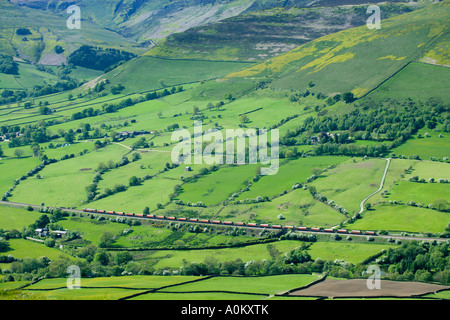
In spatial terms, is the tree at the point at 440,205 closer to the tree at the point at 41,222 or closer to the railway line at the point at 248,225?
the railway line at the point at 248,225

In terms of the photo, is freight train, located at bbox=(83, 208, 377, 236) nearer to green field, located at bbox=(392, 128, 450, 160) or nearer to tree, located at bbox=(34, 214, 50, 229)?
tree, located at bbox=(34, 214, 50, 229)

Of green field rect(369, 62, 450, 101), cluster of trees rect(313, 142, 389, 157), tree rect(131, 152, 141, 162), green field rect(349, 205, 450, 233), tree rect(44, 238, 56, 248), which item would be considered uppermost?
green field rect(369, 62, 450, 101)

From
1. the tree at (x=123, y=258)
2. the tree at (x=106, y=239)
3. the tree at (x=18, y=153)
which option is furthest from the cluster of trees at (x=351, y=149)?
the tree at (x=18, y=153)

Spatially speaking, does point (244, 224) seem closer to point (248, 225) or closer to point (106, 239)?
point (248, 225)

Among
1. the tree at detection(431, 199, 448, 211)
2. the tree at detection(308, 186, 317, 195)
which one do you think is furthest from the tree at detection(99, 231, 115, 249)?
the tree at detection(431, 199, 448, 211)

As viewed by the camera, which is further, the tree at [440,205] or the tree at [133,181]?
the tree at [133,181]
